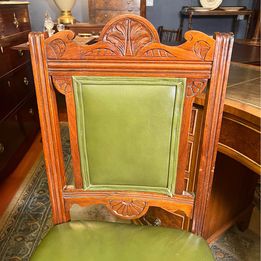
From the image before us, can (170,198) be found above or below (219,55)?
below

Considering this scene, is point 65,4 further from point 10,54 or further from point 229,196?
point 229,196

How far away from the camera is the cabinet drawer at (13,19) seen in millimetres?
1987

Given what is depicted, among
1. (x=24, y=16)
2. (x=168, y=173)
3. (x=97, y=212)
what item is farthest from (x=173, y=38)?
(x=168, y=173)

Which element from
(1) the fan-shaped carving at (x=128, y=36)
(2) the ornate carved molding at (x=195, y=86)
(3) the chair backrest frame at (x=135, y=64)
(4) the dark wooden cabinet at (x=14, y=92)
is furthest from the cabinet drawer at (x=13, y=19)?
(2) the ornate carved molding at (x=195, y=86)

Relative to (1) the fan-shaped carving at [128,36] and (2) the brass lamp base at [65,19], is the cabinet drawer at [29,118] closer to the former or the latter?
(2) the brass lamp base at [65,19]

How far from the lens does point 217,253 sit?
4.96 feet

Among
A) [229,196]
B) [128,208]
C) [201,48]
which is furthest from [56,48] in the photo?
[229,196]

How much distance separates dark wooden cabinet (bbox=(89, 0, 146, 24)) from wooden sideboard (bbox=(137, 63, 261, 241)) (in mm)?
1565

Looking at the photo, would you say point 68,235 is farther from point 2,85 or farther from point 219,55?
point 2,85

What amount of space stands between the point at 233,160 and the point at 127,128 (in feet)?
2.35

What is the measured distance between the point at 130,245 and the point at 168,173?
0.25m

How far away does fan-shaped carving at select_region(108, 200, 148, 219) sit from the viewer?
937 millimetres

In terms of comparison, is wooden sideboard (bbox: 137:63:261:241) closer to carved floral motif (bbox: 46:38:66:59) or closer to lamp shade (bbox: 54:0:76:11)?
carved floral motif (bbox: 46:38:66:59)

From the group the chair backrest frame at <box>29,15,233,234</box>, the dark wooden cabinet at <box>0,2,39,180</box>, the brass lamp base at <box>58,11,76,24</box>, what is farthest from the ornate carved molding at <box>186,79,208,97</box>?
the brass lamp base at <box>58,11,76,24</box>
